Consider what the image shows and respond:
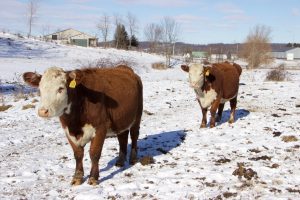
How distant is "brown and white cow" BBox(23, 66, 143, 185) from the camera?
5.67 m

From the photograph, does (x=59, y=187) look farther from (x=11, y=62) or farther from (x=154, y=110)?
(x=11, y=62)

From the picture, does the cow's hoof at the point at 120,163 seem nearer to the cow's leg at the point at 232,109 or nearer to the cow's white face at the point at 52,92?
the cow's white face at the point at 52,92

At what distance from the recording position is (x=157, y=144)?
9289mm

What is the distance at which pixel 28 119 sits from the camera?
42.6ft

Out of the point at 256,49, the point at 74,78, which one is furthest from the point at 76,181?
the point at 256,49

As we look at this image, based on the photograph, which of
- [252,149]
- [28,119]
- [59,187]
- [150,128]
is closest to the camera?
[59,187]

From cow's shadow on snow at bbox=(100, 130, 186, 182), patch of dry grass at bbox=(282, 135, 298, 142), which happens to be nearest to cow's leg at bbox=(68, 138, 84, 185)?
cow's shadow on snow at bbox=(100, 130, 186, 182)

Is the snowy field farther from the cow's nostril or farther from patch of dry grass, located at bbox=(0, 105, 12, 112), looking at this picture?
the cow's nostril

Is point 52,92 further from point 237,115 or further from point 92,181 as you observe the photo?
point 237,115

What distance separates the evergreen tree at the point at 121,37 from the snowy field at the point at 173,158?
64622 millimetres

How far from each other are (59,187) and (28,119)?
709 centimetres

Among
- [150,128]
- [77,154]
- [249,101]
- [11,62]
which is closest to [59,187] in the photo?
[77,154]

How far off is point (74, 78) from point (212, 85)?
5.80m

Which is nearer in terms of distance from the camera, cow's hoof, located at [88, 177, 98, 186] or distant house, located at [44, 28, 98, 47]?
cow's hoof, located at [88, 177, 98, 186]
